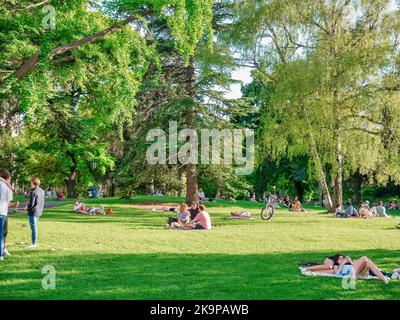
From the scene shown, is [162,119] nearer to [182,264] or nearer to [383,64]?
[383,64]

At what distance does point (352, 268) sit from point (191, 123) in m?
21.7

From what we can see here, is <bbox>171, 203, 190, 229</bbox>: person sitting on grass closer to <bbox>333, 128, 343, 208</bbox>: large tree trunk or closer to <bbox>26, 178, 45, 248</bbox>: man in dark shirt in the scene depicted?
<bbox>26, 178, 45, 248</bbox>: man in dark shirt

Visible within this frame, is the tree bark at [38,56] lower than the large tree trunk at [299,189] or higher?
higher

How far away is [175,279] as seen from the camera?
922cm

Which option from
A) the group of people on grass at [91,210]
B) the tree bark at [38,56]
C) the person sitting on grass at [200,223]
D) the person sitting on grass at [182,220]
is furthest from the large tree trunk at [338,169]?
the tree bark at [38,56]

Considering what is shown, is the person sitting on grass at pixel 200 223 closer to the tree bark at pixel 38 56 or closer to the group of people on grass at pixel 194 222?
the group of people on grass at pixel 194 222

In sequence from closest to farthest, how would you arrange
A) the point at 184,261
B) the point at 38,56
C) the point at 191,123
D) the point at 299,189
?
the point at 184,261, the point at 38,56, the point at 191,123, the point at 299,189

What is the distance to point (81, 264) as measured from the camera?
1061 cm

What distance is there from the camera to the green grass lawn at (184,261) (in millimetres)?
8258

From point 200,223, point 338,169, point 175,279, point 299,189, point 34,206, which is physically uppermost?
point 338,169

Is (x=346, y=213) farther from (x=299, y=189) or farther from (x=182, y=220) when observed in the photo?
(x=299, y=189)

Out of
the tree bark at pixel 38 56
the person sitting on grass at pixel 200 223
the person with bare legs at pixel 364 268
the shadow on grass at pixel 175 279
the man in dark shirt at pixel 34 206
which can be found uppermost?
the tree bark at pixel 38 56

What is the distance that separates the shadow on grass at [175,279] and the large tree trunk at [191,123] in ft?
61.1

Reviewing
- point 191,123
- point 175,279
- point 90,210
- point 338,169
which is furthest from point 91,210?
point 175,279
